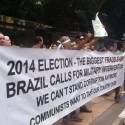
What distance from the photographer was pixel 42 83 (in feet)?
19.0

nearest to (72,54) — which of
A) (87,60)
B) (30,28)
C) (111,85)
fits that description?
(87,60)

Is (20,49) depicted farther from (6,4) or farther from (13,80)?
(6,4)

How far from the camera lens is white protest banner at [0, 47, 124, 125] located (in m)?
4.89

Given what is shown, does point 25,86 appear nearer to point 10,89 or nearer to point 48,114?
point 10,89

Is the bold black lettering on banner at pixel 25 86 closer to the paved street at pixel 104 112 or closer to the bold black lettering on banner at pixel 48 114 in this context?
the bold black lettering on banner at pixel 48 114

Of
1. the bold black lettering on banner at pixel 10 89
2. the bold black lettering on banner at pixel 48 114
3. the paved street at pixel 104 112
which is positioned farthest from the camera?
the paved street at pixel 104 112

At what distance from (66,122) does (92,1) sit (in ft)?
29.3

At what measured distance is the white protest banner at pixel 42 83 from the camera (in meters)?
4.89

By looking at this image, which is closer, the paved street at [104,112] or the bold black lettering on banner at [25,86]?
the bold black lettering on banner at [25,86]

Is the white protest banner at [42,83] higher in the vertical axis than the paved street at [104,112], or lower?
higher

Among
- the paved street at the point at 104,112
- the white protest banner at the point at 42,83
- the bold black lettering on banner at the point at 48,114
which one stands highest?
the white protest banner at the point at 42,83

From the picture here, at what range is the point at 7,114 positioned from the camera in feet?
16.0

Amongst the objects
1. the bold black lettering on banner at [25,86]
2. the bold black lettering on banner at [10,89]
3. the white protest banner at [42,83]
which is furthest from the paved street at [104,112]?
the bold black lettering on banner at [10,89]

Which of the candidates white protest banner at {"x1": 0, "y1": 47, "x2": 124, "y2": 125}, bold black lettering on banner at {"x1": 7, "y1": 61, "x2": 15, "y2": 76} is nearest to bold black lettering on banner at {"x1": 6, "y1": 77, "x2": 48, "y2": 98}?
white protest banner at {"x1": 0, "y1": 47, "x2": 124, "y2": 125}
